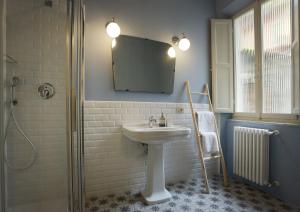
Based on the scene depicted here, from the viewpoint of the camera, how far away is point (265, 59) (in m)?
1.95

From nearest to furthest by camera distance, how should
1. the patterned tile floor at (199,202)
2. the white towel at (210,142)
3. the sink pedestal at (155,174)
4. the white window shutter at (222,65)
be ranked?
the patterned tile floor at (199,202) → the sink pedestal at (155,174) → the white towel at (210,142) → the white window shutter at (222,65)

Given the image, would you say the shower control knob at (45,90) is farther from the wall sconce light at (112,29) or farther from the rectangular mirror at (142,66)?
the wall sconce light at (112,29)

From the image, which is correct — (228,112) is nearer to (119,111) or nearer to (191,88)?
(191,88)

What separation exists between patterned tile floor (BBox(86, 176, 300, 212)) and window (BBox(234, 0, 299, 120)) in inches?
35.3

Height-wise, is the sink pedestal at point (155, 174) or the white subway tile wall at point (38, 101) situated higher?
the white subway tile wall at point (38, 101)

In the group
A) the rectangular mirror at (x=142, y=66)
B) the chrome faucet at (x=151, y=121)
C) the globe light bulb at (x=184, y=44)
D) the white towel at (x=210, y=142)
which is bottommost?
the white towel at (x=210, y=142)

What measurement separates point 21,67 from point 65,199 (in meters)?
1.05

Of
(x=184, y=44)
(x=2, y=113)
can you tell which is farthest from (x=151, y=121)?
(x=2, y=113)

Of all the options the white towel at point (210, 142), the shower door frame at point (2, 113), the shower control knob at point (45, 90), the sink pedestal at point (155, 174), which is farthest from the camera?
the white towel at point (210, 142)

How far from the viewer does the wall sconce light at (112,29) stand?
5.64 ft

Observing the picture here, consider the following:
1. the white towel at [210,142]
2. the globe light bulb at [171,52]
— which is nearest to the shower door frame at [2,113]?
the globe light bulb at [171,52]

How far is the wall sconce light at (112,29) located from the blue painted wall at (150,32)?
0.11 m

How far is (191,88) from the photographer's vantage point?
2.24 metres

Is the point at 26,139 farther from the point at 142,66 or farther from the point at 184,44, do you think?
the point at 184,44
